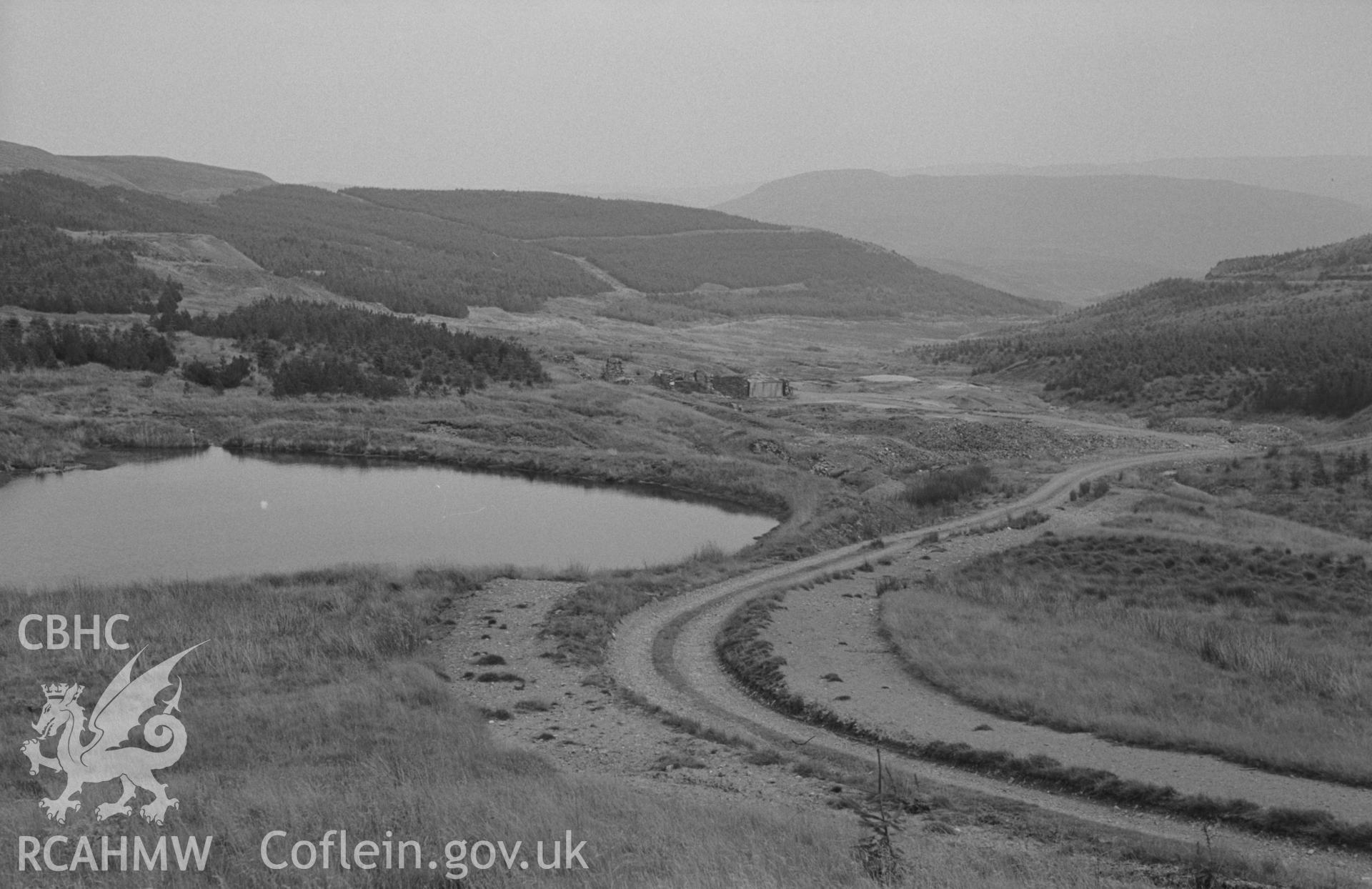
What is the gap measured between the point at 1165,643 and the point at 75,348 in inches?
1955

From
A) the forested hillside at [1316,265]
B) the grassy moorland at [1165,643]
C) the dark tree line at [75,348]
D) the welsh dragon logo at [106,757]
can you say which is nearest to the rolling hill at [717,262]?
the forested hillside at [1316,265]

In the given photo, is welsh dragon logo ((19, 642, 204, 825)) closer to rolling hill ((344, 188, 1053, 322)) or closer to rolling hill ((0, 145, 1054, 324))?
rolling hill ((0, 145, 1054, 324))

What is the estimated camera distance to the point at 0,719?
1531 cm

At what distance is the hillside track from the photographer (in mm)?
11352

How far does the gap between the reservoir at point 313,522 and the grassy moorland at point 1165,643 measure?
9.43 m

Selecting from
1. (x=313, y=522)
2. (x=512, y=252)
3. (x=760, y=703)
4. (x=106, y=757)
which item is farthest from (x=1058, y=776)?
(x=512, y=252)

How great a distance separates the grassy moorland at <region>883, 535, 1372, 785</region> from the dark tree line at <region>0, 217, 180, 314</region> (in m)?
54.3

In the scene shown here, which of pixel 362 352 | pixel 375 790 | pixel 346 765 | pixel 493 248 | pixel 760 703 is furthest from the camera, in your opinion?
pixel 493 248

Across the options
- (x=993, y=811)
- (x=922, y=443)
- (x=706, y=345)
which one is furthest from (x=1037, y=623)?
(x=706, y=345)

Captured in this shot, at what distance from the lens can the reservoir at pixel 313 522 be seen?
27.8 metres

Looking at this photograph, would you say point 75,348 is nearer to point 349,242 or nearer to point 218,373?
point 218,373

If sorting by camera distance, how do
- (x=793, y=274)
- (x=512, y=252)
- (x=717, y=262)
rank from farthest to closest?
(x=717, y=262), (x=793, y=274), (x=512, y=252)

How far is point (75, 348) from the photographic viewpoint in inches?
2073

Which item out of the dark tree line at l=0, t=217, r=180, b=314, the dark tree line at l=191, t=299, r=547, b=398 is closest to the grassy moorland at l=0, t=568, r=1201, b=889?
the dark tree line at l=191, t=299, r=547, b=398
